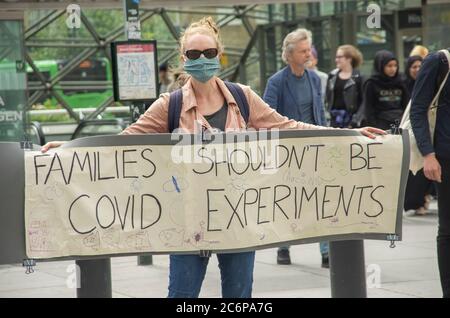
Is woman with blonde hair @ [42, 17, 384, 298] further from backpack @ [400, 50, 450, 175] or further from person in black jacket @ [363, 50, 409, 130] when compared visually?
person in black jacket @ [363, 50, 409, 130]

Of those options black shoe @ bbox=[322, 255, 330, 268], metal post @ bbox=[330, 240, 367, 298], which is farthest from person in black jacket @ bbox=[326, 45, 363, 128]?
metal post @ bbox=[330, 240, 367, 298]

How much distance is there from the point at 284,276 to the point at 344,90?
194 inches

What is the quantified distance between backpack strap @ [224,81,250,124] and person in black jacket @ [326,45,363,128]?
7.61m

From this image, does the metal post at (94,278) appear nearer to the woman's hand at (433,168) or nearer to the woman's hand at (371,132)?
the woman's hand at (371,132)

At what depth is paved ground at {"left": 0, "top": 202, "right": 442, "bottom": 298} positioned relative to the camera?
8.27 meters

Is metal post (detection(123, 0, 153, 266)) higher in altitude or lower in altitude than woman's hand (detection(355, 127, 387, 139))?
higher

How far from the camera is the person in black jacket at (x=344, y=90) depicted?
44.1 ft

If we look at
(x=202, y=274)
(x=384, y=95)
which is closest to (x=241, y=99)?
(x=202, y=274)

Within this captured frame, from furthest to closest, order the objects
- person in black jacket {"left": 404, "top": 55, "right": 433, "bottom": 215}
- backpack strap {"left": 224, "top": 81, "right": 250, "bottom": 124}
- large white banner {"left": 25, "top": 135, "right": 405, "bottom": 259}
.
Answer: person in black jacket {"left": 404, "top": 55, "right": 433, "bottom": 215} → backpack strap {"left": 224, "top": 81, "right": 250, "bottom": 124} → large white banner {"left": 25, "top": 135, "right": 405, "bottom": 259}

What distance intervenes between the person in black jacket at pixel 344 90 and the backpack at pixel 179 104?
762cm

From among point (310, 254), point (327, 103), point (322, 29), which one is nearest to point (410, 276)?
point (310, 254)

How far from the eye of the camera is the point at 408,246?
10.4 meters

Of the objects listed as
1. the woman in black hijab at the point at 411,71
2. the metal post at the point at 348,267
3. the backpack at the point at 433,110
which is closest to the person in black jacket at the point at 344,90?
the woman in black hijab at the point at 411,71
